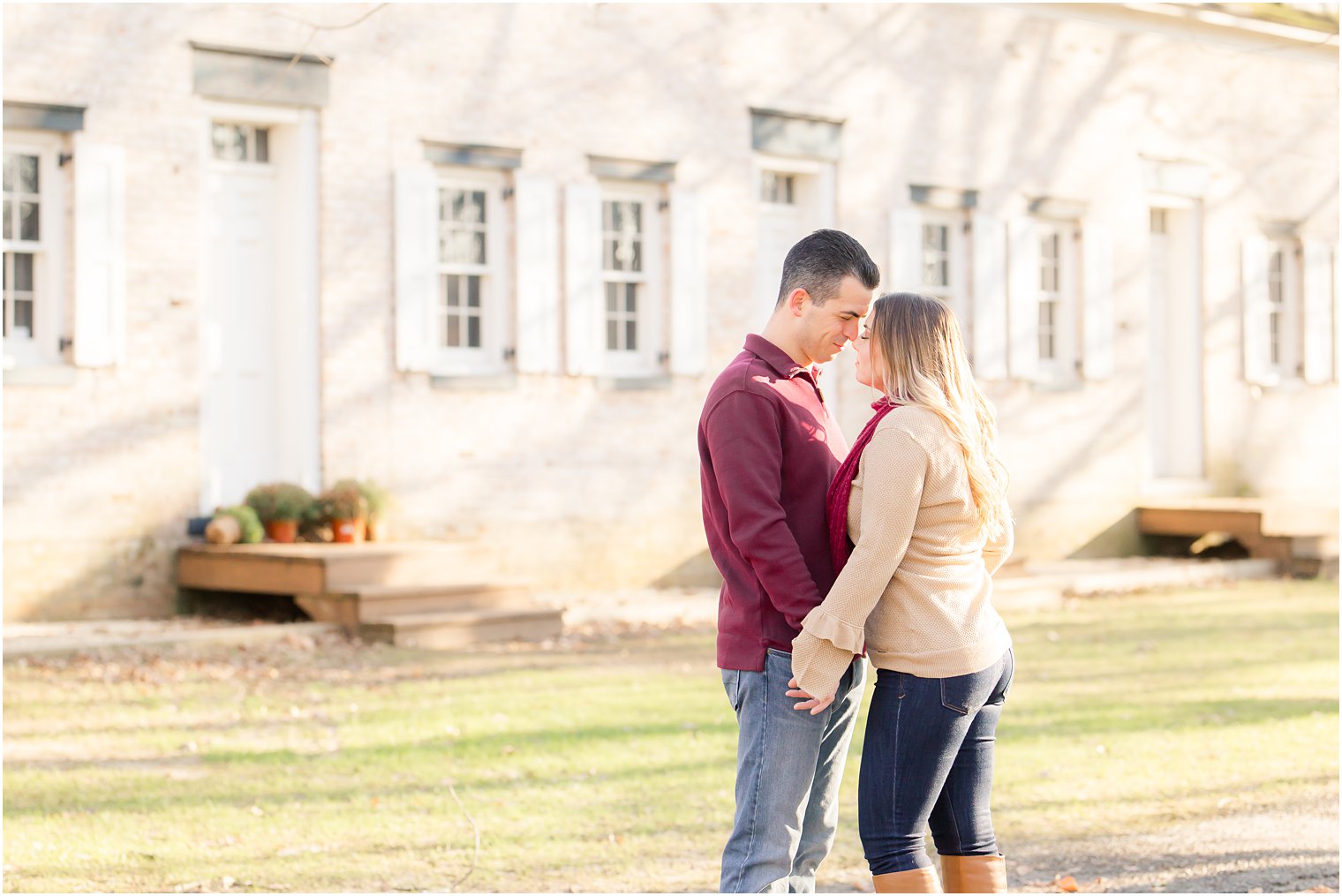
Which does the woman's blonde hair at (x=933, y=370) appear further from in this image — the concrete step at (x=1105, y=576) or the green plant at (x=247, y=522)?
the concrete step at (x=1105, y=576)

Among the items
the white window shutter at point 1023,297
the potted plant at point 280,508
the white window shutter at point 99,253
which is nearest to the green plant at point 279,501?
the potted plant at point 280,508

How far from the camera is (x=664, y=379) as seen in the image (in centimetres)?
1385

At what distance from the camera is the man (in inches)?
137

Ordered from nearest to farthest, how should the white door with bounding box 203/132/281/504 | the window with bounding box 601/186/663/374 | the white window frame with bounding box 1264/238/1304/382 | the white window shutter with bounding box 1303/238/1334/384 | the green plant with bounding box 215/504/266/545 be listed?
the green plant with bounding box 215/504/266/545
the white door with bounding box 203/132/281/504
the window with bounding box 601/186/663/374
the white window shutter with bounding box 1303/238/1334/384
the white window frame with bounding box 1264/238/1304/382

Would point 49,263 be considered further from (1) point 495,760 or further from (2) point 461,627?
(1) point 495,760

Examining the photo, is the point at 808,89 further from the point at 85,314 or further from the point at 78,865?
the point at 78,865

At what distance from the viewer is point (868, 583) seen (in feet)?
11.3

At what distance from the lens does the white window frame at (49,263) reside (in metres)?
11.2

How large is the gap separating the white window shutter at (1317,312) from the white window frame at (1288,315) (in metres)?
0.11

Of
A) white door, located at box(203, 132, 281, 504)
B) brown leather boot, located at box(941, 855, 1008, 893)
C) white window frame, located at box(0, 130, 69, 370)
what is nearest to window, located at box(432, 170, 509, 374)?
white door, located at box(203, 132, 281, 504)

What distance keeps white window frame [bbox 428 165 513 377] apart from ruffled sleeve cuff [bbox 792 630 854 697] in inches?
381

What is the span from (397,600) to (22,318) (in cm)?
335

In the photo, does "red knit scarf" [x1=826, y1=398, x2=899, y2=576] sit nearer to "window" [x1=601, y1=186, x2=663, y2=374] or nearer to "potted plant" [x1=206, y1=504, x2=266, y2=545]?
"potted plant" [x1=206, y1=504, x2=266, y2=545]

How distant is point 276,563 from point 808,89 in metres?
6.87
